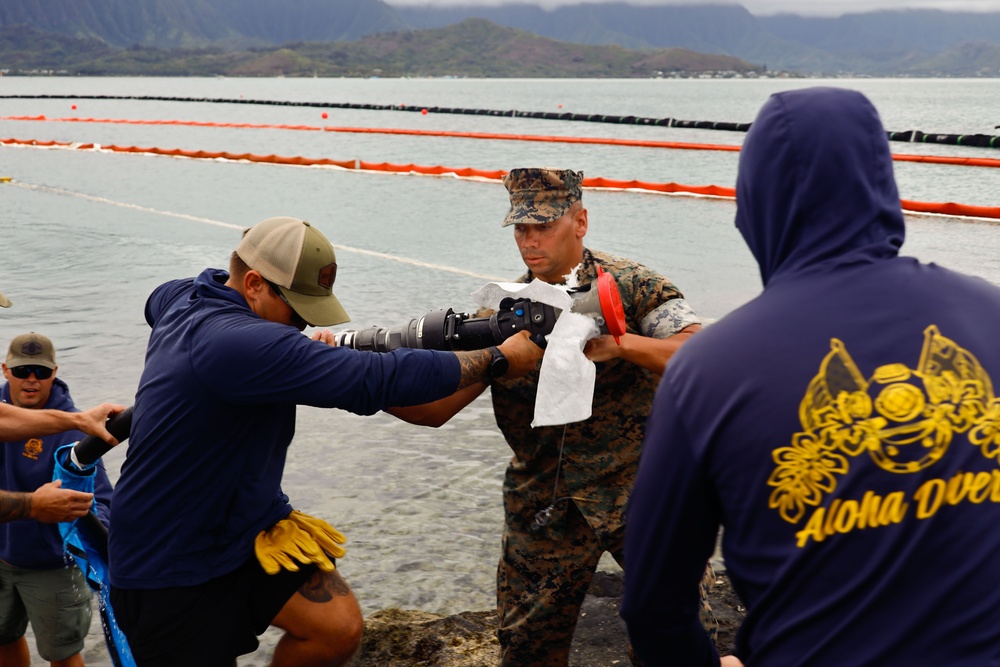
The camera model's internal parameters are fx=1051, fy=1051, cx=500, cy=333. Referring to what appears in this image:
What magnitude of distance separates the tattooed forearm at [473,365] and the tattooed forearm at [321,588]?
0.81 meters

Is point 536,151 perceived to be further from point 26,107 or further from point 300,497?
point 26,107

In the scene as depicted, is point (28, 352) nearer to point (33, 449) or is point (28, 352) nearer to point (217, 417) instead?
point (33, 449)

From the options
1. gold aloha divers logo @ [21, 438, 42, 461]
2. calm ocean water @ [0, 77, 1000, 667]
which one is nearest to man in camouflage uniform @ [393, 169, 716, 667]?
calm ocean water @ [0, 77, 1000, 667]

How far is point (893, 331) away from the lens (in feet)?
5.61

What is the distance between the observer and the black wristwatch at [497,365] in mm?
3621

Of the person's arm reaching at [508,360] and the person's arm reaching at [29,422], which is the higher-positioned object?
the person's arm reaching at [508,360]

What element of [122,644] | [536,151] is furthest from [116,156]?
[122,644]

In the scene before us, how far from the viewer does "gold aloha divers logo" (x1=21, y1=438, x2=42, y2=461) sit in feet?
15.3

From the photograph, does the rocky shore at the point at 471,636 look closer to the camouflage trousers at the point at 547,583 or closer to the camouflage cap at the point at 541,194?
the camouflage trousers at the point at 547,583

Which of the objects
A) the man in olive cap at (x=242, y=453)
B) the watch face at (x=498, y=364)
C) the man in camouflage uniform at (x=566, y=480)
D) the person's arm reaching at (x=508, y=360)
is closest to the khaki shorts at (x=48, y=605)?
the man in olive cap at (x=242, y=453)

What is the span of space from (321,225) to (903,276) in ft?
59.4

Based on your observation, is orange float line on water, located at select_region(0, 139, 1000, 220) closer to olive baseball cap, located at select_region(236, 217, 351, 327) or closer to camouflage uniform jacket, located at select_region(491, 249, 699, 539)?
camouflage uniform jacket, located at select_region(491, 249, 699, 539)

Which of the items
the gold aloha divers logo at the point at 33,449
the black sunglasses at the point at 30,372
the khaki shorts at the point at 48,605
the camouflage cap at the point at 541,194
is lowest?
the khaki shorts at the point at 48,605

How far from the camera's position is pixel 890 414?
1.69 meters
